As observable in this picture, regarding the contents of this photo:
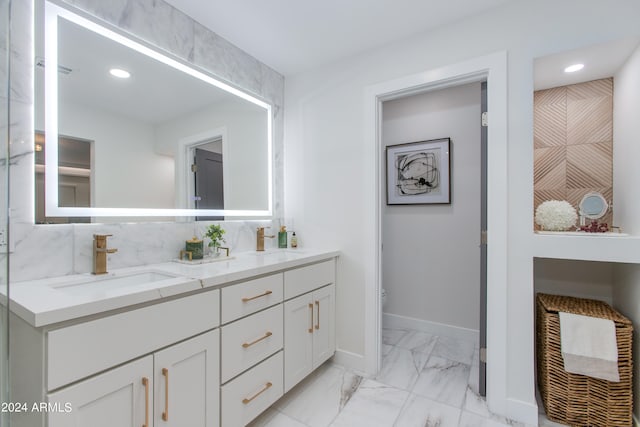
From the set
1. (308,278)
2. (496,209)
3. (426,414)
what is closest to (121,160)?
(308,278)

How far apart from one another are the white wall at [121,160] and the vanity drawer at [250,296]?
2.47ft

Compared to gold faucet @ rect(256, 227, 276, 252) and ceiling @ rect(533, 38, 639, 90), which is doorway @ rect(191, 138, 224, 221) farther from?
ceiling @ rect(533, 38, 639, 90)

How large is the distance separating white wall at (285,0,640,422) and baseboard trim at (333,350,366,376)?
4 cm

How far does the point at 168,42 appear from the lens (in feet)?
5.74

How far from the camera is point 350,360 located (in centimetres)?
225

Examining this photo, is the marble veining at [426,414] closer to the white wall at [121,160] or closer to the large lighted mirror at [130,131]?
the large lighted mirror at [130,131]

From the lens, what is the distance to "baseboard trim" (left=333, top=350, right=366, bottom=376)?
2201 mm

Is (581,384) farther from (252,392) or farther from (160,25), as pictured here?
(160,25)

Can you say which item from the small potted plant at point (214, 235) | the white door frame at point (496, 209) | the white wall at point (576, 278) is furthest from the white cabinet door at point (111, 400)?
the white wall at point (576, 278)

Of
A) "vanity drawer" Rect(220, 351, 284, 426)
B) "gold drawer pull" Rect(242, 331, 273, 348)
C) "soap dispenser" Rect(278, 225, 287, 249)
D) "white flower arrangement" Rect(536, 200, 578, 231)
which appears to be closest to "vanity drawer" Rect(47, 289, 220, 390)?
"gold drawer pull" Rect(242, 331, 273, 348)

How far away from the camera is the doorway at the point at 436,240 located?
266 cm

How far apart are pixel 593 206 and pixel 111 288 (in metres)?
2.63

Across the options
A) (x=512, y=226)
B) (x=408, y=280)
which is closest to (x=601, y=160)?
(x=512, y=226)

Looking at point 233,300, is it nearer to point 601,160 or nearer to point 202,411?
point 202,411
